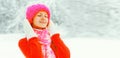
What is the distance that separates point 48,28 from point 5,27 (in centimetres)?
631

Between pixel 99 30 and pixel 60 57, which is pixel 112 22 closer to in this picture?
pixel 99 30

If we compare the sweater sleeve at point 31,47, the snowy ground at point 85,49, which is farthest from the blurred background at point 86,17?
the sweater sleeve at point 31,47

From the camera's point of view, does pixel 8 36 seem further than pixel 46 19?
Yes

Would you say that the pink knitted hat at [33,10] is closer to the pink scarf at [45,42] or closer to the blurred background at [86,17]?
the pink scarf at [45,42]

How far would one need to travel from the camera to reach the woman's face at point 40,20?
3.57m

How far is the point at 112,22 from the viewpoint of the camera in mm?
9242

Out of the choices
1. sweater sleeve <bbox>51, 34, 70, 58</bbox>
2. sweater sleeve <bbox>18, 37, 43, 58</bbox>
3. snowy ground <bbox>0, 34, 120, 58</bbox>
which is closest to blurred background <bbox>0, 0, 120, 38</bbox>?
snowy ground <bbox>0, 34, 120, 58</bbox>

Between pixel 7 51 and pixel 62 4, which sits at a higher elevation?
pixel 62 4

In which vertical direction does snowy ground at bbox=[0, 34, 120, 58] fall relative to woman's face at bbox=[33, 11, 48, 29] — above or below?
below

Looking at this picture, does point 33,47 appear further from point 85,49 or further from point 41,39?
point 85,49

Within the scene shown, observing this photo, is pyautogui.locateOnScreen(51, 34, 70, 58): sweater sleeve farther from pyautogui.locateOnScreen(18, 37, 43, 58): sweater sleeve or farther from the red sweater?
pyautogui.locateOnScreen(18, 37, 43, 58): sweater sleeve

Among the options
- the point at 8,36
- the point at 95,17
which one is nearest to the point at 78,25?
the point at 95,17

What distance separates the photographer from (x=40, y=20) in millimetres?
3582

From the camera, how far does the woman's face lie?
11.7ft
